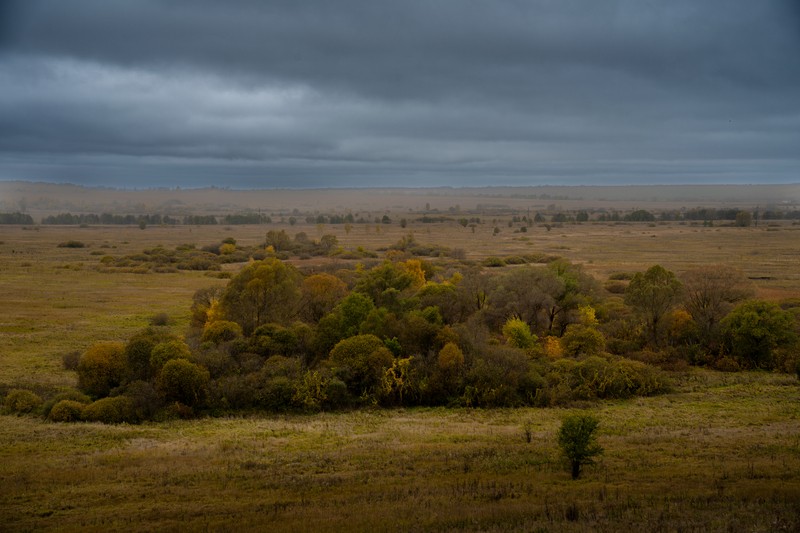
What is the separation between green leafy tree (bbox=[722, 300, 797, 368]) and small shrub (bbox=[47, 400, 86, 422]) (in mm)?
35694

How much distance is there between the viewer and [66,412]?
84.9ft

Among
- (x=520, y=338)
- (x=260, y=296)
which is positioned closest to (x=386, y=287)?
(x=260, y=296)

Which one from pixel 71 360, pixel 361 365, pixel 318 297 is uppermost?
pixel 318 297

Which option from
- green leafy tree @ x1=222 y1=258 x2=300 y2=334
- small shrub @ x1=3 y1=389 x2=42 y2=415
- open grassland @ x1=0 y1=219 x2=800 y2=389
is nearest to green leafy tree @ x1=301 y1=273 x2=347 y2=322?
green leafy tree @ x1=222 y1=258 x2=300 y2=334

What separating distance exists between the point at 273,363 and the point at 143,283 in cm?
4980

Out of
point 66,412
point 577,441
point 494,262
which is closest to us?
point 577,441

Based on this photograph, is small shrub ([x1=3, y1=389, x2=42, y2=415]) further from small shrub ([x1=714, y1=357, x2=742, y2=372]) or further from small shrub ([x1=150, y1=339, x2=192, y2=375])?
small shrub ([x1=714, y1=357, x2=742, y2=372])

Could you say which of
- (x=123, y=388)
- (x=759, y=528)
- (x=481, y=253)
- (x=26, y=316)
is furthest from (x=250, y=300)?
(x=481, y=253)

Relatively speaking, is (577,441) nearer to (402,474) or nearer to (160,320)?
(402,474)

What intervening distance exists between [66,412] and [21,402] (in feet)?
8.24

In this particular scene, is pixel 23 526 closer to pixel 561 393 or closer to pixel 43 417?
pixel 43 417

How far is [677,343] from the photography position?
41594 mm

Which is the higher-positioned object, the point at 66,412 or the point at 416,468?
the point at 416,468

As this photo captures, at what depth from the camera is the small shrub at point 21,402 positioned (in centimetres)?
2661
